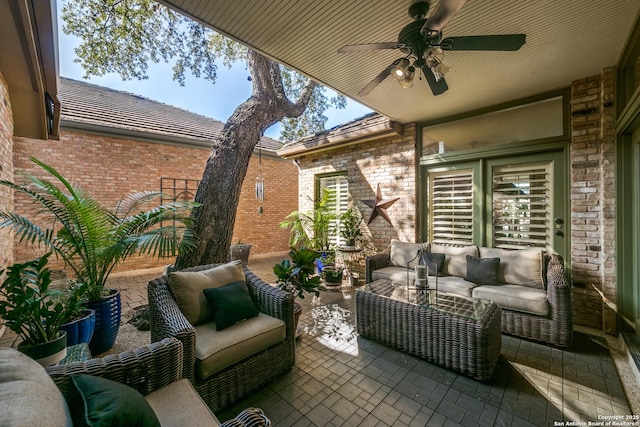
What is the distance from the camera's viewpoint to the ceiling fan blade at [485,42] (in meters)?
1.97

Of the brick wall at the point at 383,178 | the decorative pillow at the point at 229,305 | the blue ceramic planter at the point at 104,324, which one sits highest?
the brick wall at the point at 383,178

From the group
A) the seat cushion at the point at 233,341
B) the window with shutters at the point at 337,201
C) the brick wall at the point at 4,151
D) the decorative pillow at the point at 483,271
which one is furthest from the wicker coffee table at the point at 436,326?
the brick wall at the point at 4,151

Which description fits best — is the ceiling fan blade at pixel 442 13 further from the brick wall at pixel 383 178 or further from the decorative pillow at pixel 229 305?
the brick wall at pixel 383 178

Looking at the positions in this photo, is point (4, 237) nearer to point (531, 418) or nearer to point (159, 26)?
point (159, 26)

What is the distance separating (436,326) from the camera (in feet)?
7.69

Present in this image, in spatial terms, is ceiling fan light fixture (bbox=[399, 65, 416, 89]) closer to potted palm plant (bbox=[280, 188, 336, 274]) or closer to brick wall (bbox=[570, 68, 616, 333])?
brick wall (bbox=[570, 68, 616, 333])

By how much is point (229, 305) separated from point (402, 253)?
2876 millimetres

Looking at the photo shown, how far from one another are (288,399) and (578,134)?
14.1 feet

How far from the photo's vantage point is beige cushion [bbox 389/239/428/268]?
4062 millimetres

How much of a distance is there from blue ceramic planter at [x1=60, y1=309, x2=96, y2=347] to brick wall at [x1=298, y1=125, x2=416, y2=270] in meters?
4.06

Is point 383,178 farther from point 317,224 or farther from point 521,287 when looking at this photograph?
point 521,287

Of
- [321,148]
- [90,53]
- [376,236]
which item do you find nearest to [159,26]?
[90,53]

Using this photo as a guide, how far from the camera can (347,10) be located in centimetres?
220

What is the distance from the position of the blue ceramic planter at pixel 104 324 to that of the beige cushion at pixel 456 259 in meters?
4.05
